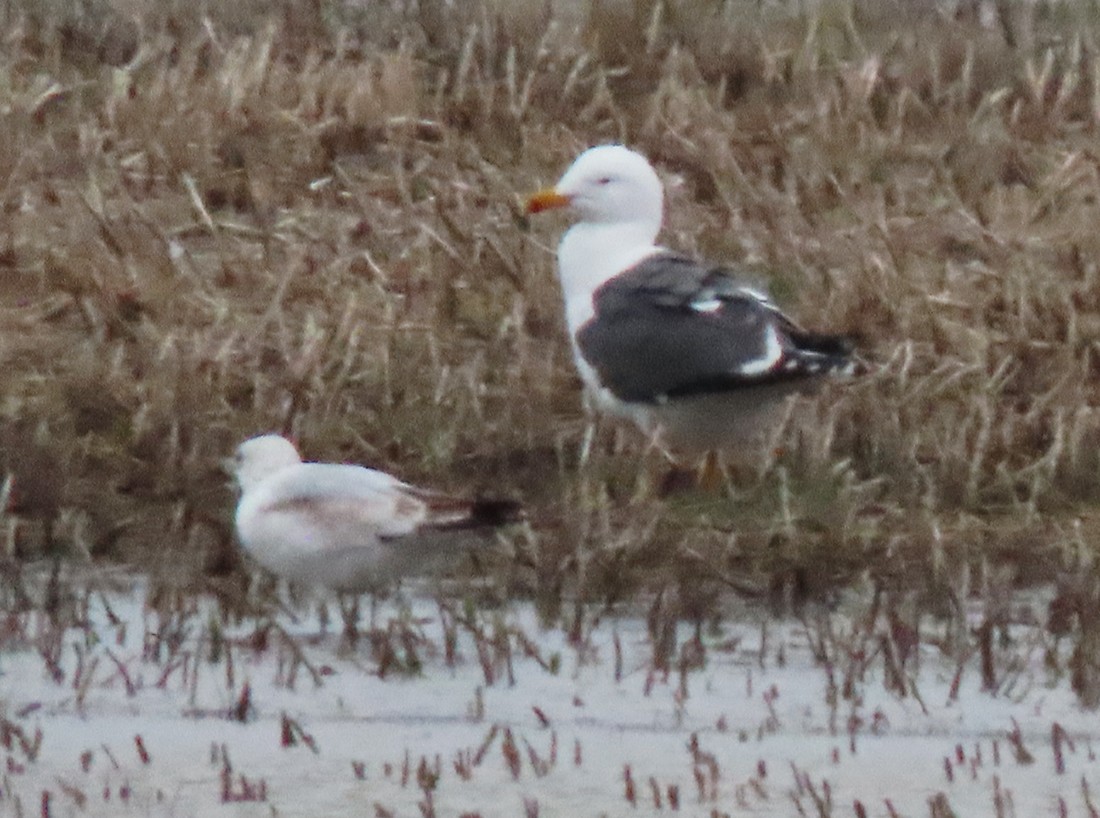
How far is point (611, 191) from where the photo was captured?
984 centimetres

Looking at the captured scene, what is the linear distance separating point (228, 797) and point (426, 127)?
5.63m

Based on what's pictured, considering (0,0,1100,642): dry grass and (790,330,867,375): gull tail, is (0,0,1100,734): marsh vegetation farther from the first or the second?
(790,330,867,375): gull tail

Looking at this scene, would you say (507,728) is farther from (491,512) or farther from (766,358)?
(766,358)

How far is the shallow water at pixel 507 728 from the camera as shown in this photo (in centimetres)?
620

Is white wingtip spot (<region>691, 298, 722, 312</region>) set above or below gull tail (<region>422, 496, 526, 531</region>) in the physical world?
above

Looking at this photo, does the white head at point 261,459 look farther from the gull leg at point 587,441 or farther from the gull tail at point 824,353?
the gull tail at point 824,353

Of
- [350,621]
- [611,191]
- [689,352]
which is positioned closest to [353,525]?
[350,621]

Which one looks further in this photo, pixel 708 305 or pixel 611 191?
pixel 611 191

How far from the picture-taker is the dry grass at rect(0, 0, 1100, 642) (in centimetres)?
845

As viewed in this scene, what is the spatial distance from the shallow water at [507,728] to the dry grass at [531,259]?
0.53m

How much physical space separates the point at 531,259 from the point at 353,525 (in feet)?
9.21

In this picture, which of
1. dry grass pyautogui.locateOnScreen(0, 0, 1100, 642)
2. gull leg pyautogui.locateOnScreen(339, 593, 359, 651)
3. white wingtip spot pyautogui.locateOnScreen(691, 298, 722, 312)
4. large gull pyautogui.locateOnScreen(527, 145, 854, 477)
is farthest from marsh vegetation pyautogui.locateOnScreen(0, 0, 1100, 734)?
white wingtip spot pyautogui.locateOnScreen(691, 298, 722, 312)

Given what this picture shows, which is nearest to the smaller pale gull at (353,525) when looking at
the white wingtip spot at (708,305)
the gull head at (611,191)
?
the white wingtip spot at (708,305)

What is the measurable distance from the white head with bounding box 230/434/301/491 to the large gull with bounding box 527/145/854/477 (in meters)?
1.03
